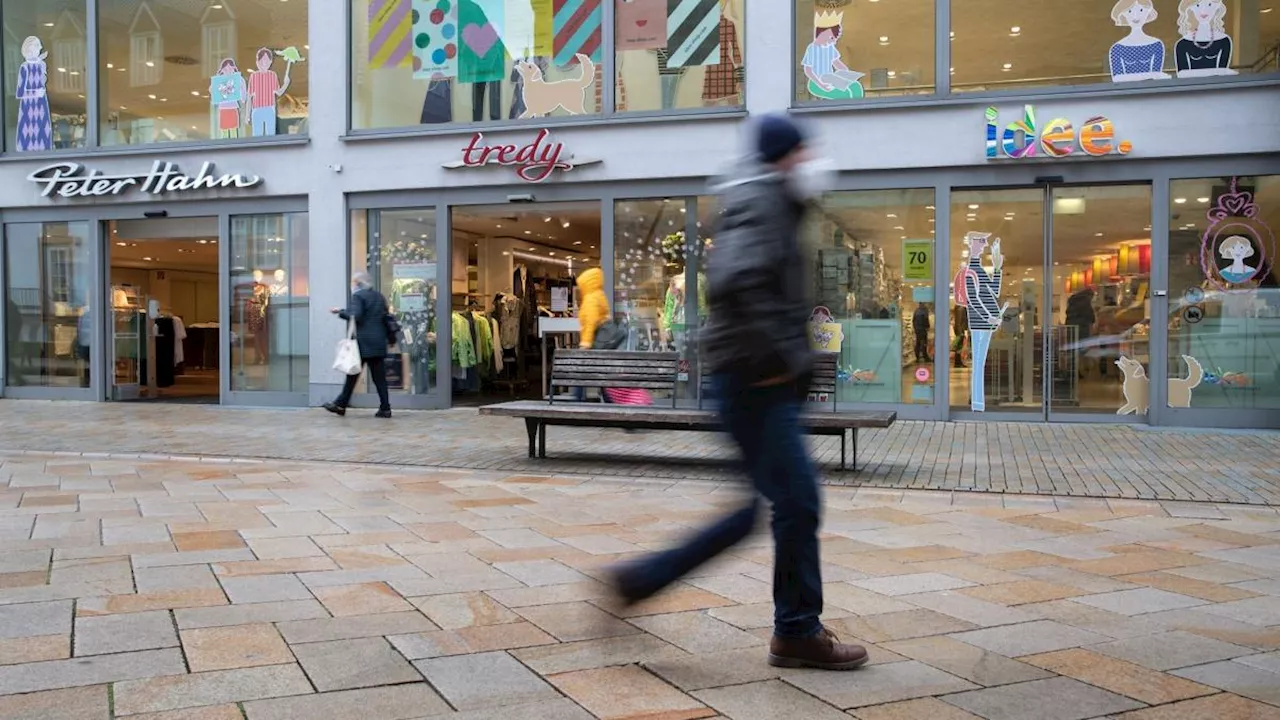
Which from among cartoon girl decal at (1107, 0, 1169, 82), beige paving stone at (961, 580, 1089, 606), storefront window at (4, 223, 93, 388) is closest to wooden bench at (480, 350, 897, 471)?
beige paving stone at (961, 580, 1089, 606)

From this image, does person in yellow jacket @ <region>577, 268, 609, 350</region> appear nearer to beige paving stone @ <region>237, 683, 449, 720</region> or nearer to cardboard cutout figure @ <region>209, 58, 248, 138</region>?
cardboard cutout figure @ <region>209, 58, 248, 138</region>

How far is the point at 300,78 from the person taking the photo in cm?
1495

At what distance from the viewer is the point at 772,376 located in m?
3.38

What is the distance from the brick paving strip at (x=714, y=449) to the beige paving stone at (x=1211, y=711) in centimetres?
333

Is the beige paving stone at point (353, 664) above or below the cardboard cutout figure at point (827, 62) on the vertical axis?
below

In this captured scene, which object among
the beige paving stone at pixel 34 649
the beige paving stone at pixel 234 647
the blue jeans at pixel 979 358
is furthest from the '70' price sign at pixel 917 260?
the beige paving stone at pixel 34 649

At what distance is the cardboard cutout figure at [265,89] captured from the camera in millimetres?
15102

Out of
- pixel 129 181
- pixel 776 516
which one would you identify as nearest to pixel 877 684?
pixel 776 516

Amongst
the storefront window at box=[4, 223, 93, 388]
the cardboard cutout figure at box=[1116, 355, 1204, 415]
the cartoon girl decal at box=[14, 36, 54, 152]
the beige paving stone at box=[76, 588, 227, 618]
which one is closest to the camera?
the beige paving stone at box=[76, 588, 227, 618]

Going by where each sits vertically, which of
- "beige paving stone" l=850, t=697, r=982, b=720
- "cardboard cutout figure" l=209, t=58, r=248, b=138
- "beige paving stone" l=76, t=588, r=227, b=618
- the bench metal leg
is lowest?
"beige paving stone" l=850, t=697, r=982, b=720

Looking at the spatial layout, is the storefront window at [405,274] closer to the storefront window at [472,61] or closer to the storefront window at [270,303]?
the storefront window at [270,303]

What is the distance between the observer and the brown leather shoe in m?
3.47

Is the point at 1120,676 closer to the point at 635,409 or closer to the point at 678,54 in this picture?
the point at 635,409

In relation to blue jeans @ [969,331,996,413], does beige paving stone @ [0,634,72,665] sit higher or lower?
lower
